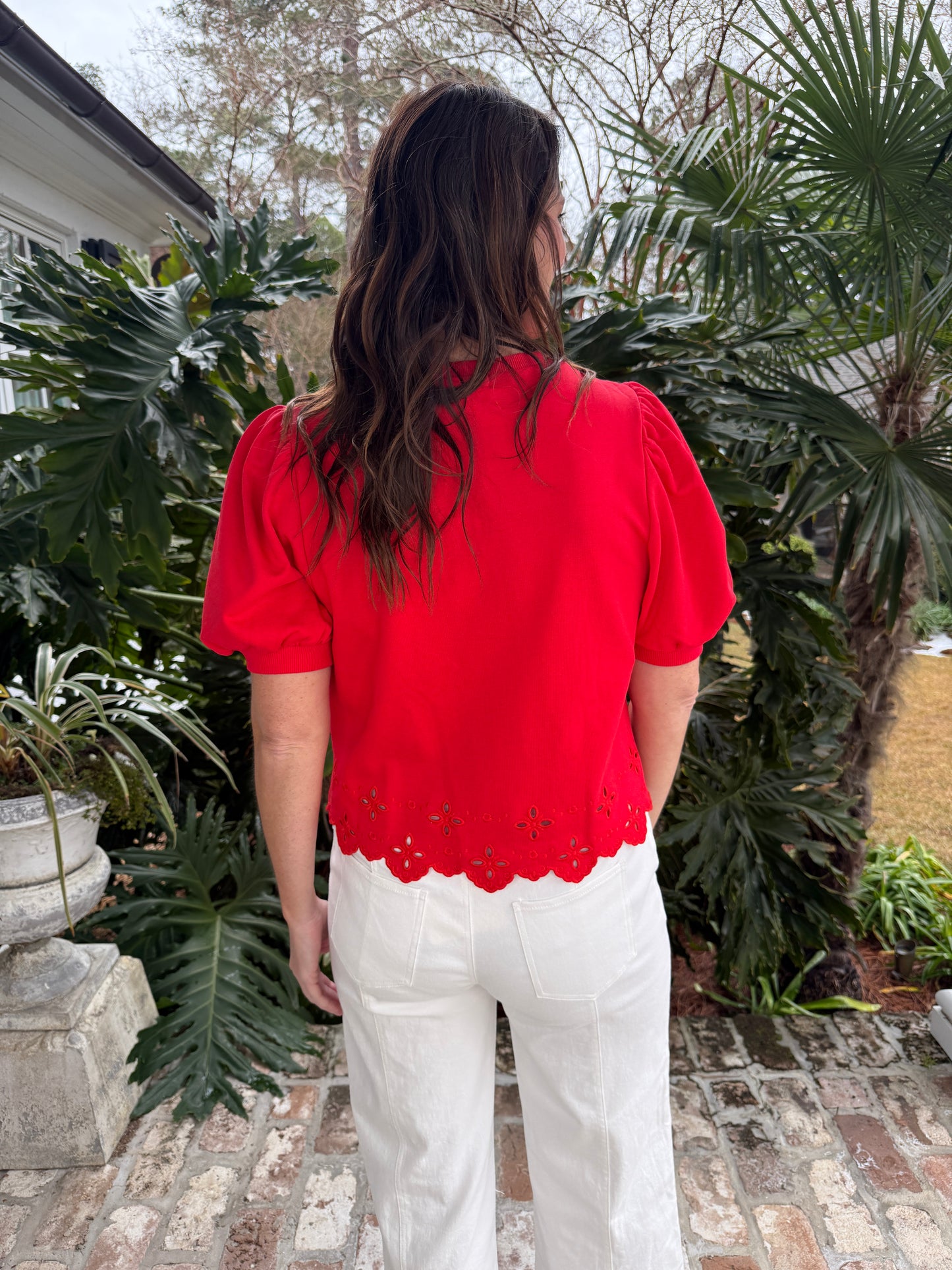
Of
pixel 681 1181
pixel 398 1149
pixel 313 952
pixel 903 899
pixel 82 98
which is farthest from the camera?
pixel 82 98

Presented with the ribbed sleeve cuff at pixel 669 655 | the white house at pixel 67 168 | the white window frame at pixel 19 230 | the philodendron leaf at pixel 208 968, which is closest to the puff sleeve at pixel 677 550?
the ribbed sleeve cuff at pixel 669 655

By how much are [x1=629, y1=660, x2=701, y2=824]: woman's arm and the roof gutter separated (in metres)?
2.86

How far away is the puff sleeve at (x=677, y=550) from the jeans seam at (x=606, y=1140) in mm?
422

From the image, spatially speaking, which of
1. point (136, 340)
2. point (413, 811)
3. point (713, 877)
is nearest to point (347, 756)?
point (413, 811)

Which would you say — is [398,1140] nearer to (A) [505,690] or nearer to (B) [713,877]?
(A) [505,690]

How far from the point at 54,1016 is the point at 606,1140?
1.37 m

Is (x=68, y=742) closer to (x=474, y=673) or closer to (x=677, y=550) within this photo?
(x=474, y=673)

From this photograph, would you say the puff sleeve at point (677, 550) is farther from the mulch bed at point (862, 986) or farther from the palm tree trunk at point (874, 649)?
the mulch bed at point (862, 986)

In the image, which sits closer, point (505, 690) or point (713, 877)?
point (505, 690)

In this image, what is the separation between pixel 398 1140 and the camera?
112 cm

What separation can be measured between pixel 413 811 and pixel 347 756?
0.10 m

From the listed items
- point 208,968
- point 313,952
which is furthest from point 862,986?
point 313,952

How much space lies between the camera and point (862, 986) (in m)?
2.71

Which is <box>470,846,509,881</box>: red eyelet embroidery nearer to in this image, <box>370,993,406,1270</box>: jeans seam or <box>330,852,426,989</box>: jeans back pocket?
<box>330,852,426,989</box>: jeans back pocket
